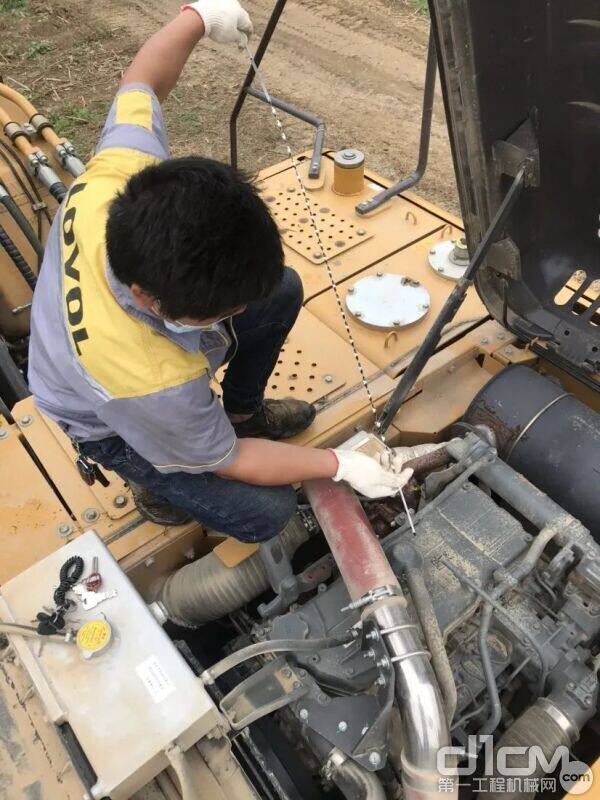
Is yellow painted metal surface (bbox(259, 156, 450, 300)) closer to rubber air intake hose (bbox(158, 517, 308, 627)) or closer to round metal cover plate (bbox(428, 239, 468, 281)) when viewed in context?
round metal cover plate (bbox(428, 239, 468, 281))

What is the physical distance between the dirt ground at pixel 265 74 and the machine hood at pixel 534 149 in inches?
118

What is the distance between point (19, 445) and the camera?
6.98ft

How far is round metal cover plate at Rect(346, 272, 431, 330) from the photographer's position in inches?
96.4

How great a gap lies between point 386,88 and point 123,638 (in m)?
5.77

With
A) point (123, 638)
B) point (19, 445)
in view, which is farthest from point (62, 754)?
point (19, 445)

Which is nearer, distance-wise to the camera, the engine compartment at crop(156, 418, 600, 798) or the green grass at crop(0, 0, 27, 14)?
the engine compartment at crop(156, 418, 600, 798)

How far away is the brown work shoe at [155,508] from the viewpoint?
190 centimetres

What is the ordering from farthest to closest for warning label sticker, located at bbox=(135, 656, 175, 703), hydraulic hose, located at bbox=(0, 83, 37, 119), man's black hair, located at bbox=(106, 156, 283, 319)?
hydraulic hose, located at bbox=(0, 83, 37, 119) < warning label sticker, located at bbox=(135, 656, 175, 703) < man's black hair, located at bbox=(106, 156, 283, 319)

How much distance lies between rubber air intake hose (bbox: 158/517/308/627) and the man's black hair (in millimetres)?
849

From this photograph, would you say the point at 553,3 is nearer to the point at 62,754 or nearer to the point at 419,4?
the point at 62,754

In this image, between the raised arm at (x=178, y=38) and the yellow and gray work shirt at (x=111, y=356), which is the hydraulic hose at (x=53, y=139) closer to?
the raised arm at (x=178, y=38)

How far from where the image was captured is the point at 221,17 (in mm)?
2090

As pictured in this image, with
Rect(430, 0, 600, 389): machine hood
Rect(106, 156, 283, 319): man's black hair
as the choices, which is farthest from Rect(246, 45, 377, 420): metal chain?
Rect(106, 156, 283, 319): man's black hair

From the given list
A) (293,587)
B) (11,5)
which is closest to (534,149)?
(293,587)
